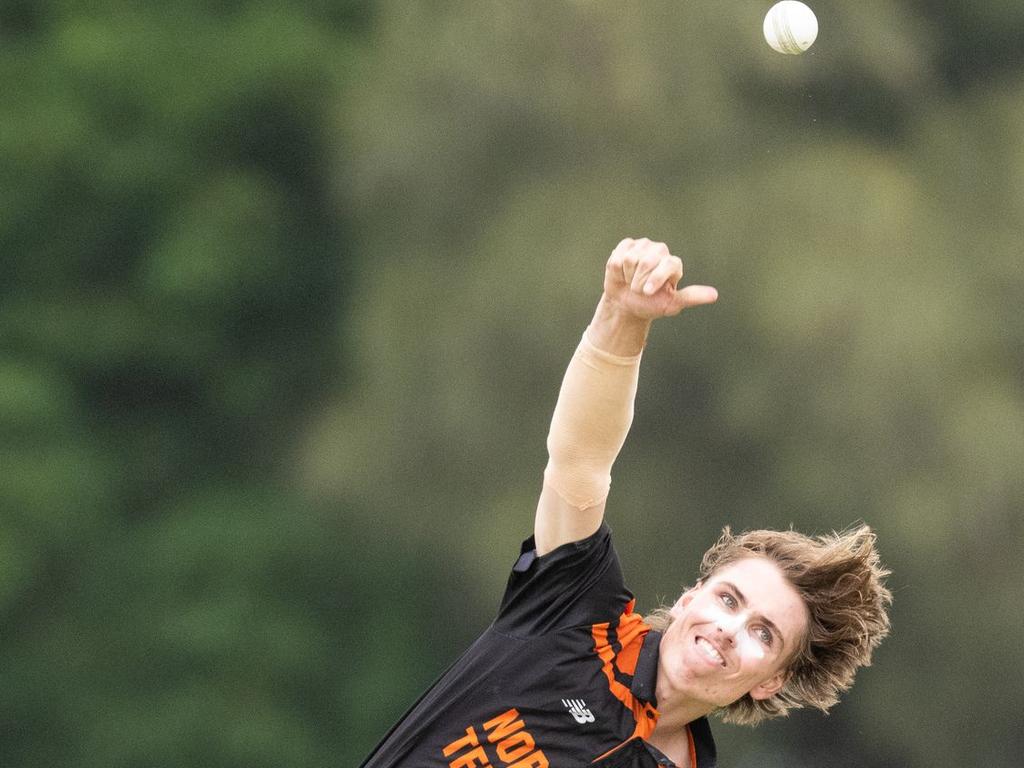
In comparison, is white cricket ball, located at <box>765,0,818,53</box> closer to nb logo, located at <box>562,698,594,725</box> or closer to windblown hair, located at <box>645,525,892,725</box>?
windblown hair, located at <box>645,525,892,725</box>

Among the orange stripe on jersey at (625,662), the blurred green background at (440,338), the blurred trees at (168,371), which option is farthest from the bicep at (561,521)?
the blurred trees at (168,371)

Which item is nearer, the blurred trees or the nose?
A: the nose

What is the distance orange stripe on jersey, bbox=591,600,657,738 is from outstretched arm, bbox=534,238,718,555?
7.4 inches

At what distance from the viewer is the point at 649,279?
2.31 metres

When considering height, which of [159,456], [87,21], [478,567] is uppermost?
[87,21]

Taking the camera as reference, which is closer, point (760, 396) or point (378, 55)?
point (760, 396)

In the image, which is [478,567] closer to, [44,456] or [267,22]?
[44,456]

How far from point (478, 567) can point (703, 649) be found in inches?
141

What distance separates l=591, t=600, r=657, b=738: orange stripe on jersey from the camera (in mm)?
2631

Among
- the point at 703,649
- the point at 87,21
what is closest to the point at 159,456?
the point at 87,21

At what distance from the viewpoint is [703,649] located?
2619mm

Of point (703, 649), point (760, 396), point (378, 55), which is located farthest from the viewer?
point (378, 55)

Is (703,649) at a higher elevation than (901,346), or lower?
lower

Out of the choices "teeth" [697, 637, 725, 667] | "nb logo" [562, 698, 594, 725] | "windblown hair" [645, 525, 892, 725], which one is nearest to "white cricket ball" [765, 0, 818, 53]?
"windblown hair" [645, 525, 892, 725]
